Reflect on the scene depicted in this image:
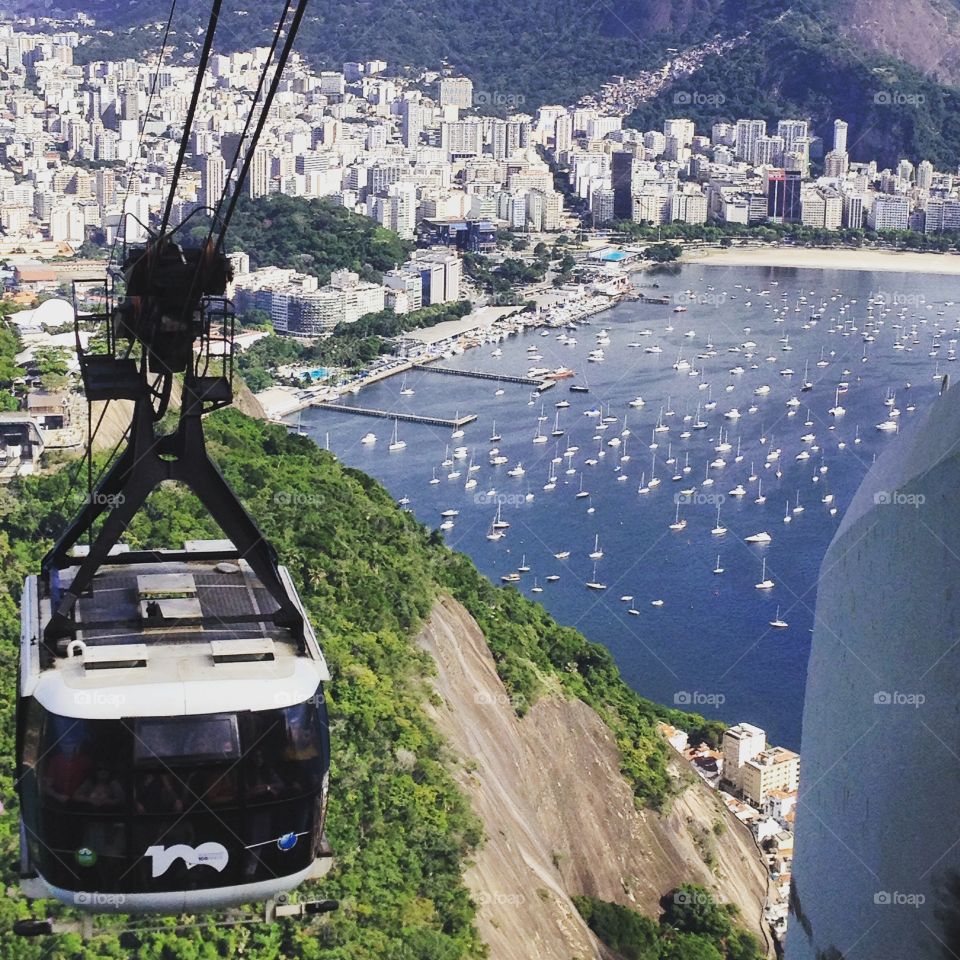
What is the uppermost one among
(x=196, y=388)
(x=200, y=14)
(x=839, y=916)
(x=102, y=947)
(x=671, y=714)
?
(x=200, y=14)

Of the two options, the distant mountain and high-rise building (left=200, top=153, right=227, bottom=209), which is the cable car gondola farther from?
the distant mountain

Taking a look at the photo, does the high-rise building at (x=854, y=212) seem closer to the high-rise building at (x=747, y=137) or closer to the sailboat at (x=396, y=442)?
the high-rise building at (x=747, y=137)

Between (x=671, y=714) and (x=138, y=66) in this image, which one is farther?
(x=138, y=66)

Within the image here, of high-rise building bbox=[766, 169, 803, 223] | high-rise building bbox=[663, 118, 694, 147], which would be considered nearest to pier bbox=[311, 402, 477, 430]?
high-rise building bbox=[766, 169, 803, 223]

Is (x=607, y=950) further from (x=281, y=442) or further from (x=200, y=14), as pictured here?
(x=200, y=14)

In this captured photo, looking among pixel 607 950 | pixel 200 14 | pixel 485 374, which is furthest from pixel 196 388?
pixel 200 14

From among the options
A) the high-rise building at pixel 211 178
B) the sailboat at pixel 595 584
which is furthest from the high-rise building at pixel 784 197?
the sailboat at pixel 595 584

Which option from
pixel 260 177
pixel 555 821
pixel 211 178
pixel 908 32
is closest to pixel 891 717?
pixel 555 821
